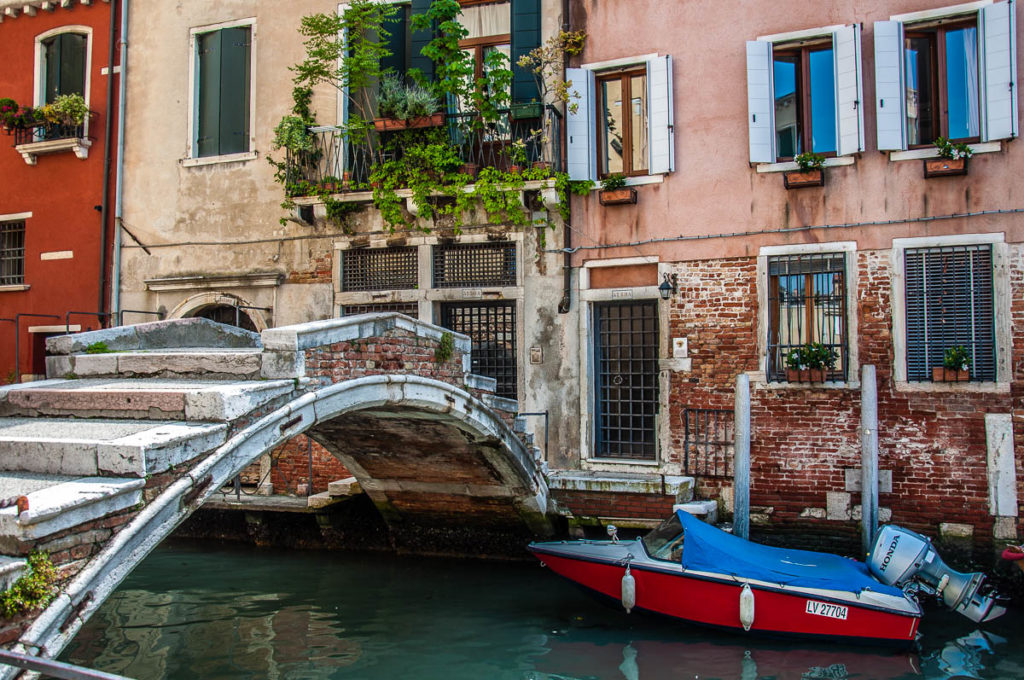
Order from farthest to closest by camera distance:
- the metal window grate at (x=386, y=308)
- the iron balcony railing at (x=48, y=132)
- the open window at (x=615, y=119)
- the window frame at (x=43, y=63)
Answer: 1. the window frame at (x=43, y=63)
2. the iron balcony railing at (x=48, y=132)
3. the metal window grate at (x=386, y=308)
4. the open window at (x=615, y=119)

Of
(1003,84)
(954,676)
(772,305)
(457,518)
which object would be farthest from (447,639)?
(1003,84)

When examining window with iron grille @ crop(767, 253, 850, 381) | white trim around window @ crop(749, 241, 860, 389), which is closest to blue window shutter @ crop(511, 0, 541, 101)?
white trim around window @ crop(749, 241, 860, 389)

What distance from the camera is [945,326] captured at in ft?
24.1

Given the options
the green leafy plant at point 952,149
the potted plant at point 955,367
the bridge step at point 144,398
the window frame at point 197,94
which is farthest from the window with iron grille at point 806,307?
the window frame at point 197,94

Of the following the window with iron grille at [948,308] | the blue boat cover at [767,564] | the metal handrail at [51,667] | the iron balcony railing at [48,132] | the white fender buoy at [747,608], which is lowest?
the white fender buoy at [747,608]

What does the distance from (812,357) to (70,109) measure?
8.67 meters

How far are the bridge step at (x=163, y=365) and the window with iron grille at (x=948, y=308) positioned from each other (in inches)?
212

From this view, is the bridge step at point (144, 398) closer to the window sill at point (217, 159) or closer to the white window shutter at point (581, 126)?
the white window shutter at point (581, 126)

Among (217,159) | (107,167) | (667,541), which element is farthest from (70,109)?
(667,541)

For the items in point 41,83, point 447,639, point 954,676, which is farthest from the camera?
point 41,83

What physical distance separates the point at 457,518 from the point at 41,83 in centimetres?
734

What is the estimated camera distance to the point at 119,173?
34.1 feet

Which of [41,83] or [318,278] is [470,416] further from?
[41,83]

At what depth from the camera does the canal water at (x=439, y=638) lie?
586cm
